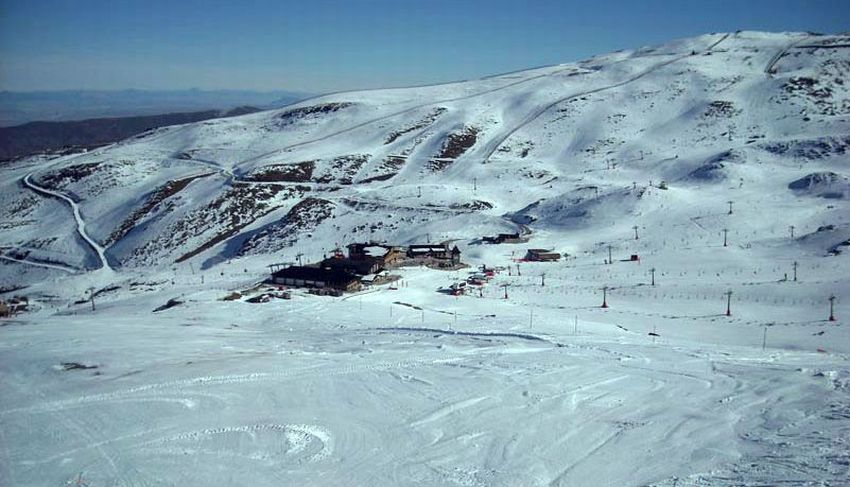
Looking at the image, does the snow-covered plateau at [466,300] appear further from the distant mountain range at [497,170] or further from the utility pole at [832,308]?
the distant mountain range at [497,170]

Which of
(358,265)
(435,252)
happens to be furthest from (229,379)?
(435,252)

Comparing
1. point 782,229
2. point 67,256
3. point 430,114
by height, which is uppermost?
point 430,114

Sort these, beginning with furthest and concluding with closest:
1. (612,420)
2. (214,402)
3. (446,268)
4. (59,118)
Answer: (59,118) → (446,268) → (214,402) → (612,420)

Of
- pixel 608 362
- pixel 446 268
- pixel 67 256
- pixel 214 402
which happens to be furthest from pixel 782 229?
pixel 67 256

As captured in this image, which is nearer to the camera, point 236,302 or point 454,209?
point 236,302

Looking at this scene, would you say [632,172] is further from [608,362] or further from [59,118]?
[59,118]

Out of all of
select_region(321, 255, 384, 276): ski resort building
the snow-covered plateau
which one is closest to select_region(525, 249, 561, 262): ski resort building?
the snow-covered plateau

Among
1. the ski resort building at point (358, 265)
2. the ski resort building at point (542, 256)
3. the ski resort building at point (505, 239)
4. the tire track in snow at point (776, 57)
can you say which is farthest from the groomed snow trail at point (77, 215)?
the tire track in snow at point (776, 57)

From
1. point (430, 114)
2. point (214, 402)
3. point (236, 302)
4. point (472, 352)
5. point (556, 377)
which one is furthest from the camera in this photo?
point (430, 114)
